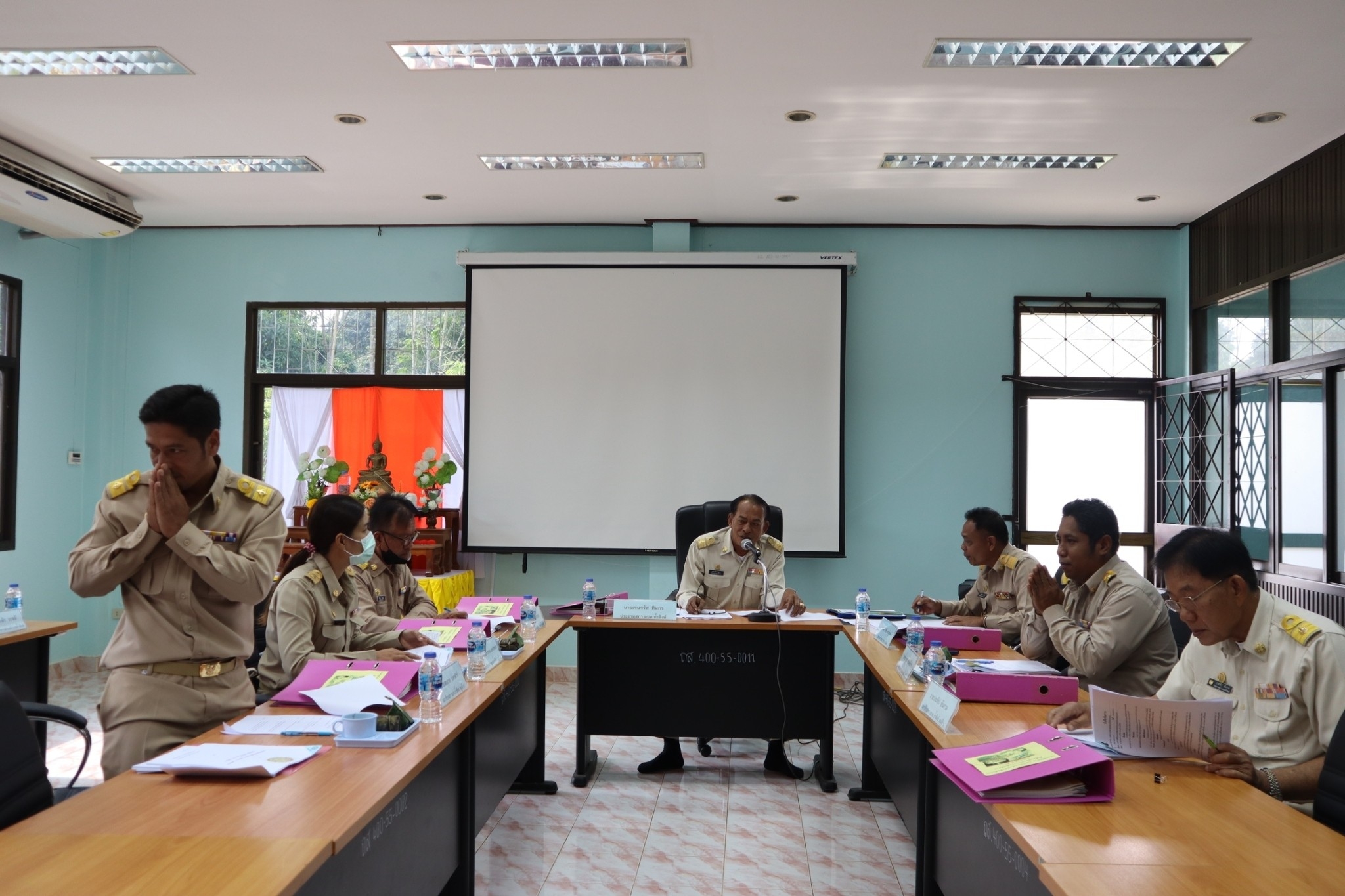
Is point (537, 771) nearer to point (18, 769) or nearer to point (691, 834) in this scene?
A: point (691, 834)

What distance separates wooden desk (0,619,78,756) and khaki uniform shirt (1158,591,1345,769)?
411cm

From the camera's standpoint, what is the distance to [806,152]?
468 cm

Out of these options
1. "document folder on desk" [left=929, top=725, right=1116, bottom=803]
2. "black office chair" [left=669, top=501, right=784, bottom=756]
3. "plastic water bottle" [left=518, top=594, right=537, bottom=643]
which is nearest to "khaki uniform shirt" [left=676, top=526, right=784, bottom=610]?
"black office chair" [left=669, top=501, right=784, bottom=756]

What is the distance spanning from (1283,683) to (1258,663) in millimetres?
76

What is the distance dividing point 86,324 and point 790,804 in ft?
18.3

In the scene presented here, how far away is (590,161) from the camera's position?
494 centimetres

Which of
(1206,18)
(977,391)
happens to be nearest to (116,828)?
(1206,18)

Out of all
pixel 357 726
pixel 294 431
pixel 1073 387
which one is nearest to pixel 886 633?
pixel 357 726

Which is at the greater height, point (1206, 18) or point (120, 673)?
point (1206, 18)

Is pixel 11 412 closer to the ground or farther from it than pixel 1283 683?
farther from it

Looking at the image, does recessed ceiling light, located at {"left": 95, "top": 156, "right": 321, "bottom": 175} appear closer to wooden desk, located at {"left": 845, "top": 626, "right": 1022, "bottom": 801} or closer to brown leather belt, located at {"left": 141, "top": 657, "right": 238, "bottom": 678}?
brown leather belt, located at {"left": 141, "top": 657, "right": 238, "bottom": 678}

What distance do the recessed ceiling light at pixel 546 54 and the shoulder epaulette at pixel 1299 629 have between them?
2778mm

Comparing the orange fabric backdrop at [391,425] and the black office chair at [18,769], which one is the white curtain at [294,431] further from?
Answer: the black office chair at [18,769]

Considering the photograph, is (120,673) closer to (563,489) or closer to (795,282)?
(563,489)
